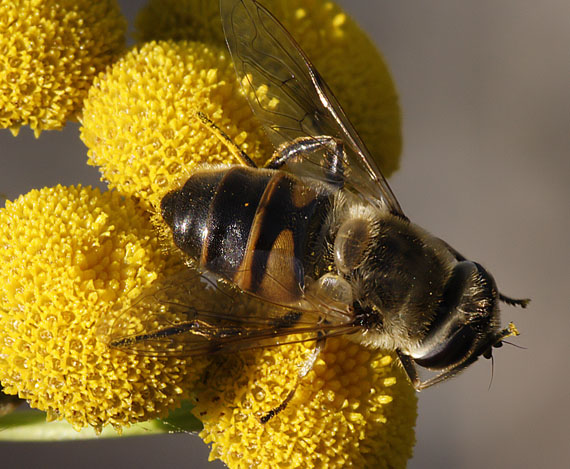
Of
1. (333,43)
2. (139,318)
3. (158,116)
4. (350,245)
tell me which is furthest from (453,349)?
(333,43)

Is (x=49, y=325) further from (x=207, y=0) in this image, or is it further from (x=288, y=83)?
(x=207, y=0)

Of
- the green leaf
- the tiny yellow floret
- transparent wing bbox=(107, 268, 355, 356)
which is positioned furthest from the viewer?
the tiny yellow floret

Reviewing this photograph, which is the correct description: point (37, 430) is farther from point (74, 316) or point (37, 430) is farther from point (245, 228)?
point (245, 228)

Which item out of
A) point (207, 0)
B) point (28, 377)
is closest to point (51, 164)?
point (207, 0)

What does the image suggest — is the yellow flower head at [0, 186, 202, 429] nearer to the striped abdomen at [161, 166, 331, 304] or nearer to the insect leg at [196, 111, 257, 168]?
the striped abdomen at [161, 166, 331, 304]

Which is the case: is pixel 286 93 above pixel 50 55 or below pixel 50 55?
above

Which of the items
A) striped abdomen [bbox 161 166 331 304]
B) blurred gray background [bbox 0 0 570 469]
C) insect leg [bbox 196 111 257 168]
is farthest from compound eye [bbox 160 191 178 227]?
blurred gray background [bbox 0 0 570 469]
